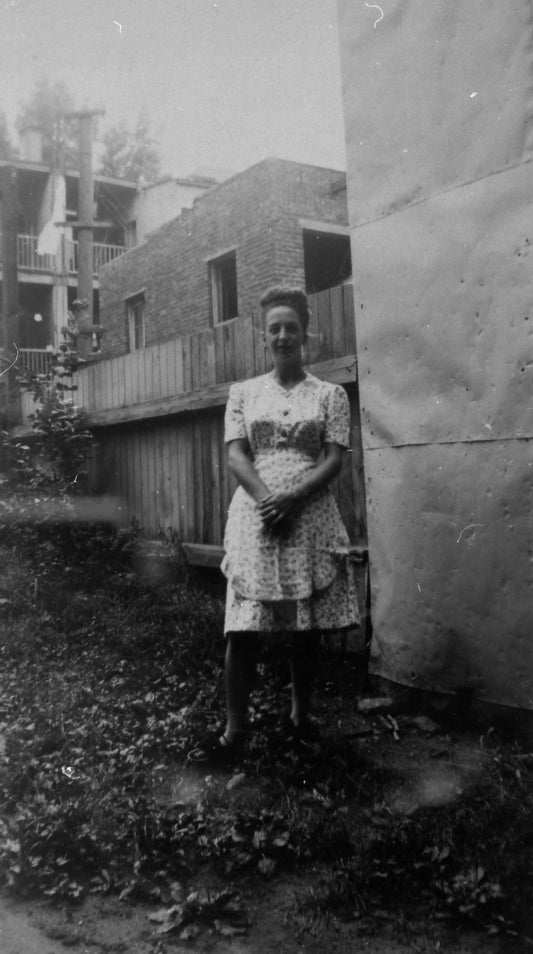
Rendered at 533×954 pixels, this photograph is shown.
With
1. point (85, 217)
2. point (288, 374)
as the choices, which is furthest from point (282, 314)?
point (85, 217)

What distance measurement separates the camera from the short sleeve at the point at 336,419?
3113 millimetres

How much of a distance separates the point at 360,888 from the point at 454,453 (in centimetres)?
174

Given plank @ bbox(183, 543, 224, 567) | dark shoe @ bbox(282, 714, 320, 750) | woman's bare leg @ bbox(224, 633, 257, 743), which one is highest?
plank @ bbox(183, 543, 224, 567)

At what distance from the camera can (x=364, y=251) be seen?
3.54 metres

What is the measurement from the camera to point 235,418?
3.18 meters

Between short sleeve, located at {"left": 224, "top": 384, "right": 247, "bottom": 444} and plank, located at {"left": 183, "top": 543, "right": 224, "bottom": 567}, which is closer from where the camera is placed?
short sleeve, located at {"left": 224, "top": 384, "right": 247, "bottom": 444}

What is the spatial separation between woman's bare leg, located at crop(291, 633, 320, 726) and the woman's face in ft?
3.97

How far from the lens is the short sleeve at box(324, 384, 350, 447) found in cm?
311

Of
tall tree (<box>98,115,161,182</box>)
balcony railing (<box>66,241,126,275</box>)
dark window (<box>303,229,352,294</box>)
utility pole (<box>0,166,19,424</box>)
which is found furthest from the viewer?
tall tree (<box>98,115,161,182</box>)

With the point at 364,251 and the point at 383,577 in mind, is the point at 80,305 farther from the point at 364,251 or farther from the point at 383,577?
the point at 383,577

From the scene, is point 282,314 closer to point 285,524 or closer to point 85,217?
point 285,524

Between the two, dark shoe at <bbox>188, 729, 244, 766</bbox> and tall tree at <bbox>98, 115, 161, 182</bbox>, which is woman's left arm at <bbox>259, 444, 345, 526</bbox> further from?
tall tree at <bbox>98, 115, 161, 182</bbox>

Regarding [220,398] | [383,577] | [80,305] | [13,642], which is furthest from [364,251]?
[80,305]

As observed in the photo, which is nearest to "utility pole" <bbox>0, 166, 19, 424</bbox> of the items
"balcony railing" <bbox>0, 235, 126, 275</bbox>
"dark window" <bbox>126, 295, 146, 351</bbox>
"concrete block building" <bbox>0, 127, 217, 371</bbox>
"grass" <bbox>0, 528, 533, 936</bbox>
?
"grass" <bbox>0, 528, 533, 936</bbox>
